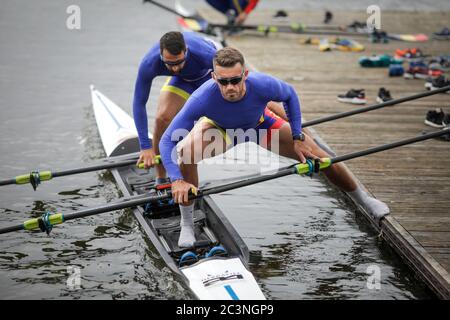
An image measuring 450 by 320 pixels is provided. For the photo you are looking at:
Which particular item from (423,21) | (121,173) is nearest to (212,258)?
(121,173)

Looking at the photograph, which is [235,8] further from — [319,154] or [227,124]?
[227,124]

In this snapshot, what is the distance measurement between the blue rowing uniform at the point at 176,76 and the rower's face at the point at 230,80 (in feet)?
4.03

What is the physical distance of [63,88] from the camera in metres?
13.5

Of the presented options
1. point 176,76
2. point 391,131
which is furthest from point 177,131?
point 391,131

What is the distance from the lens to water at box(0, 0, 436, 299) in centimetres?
633

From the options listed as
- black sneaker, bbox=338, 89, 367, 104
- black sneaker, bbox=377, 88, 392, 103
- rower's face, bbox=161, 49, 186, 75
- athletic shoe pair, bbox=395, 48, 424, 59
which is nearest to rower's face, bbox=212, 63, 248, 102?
rower's face, bbox=161, 49, 186, 75

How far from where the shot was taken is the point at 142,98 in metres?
7.38

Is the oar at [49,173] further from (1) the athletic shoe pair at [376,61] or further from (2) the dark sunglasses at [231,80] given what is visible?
(1) the athletic shoe pair at [376,61]

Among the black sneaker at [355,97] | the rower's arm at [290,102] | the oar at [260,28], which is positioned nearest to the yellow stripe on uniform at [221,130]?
the rower's arm at [290,102]

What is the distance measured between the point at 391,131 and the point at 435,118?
705 millimetres

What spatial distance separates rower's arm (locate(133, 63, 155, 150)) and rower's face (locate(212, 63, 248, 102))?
1.25 meters

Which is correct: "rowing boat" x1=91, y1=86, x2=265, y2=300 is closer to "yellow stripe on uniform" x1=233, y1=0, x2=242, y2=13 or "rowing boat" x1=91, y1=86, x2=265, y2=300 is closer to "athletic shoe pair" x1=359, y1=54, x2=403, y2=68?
"athletic shoe pair" x1=359, y1=54, x2=403, y2=68

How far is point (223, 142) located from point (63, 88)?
7.46m
